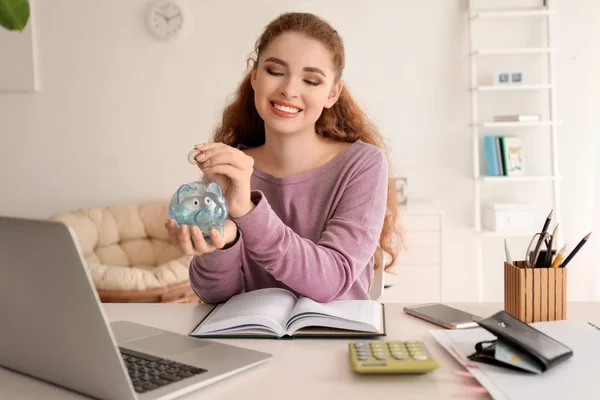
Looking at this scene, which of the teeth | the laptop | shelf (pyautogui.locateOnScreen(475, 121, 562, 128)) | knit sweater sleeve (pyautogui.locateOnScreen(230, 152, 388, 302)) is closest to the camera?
the laptop

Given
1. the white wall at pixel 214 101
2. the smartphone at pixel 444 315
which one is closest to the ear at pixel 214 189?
the smartphone at pixel 444 315

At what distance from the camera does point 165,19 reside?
3.89 meters

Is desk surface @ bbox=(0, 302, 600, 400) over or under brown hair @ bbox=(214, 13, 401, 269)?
under

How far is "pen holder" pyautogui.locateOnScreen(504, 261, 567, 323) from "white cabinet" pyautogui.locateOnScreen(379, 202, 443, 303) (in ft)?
8.29

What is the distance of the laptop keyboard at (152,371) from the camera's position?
2.73ft

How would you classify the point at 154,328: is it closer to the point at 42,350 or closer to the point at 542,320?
the point at 42,350

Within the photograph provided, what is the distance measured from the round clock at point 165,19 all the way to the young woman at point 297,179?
244cm

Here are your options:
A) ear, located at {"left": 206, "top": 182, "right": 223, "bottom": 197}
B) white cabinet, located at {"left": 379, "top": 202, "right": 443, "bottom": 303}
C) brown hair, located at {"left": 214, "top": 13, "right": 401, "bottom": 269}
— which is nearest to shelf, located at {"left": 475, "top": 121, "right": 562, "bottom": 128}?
white cabinet, located at {"left": 379, "top": 202, "right": 443, "bottom": 303}

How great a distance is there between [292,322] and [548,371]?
406mm

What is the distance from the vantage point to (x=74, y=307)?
0.73 m

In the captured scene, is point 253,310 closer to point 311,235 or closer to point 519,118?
point 311,235

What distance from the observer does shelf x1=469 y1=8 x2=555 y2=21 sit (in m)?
3.62

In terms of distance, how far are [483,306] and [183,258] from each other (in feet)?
7.67

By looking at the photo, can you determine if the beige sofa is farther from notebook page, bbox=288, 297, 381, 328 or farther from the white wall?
notebook page, bbox=288, 297, 381, 328
